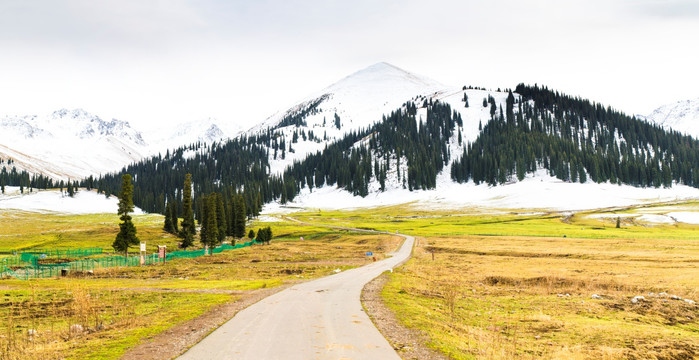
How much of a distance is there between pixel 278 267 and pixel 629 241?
205 ft

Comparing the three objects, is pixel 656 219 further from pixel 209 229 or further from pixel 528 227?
pixel 209 229

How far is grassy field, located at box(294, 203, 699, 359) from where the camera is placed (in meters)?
17.9

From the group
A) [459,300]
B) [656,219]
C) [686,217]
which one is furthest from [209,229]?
[686,217]

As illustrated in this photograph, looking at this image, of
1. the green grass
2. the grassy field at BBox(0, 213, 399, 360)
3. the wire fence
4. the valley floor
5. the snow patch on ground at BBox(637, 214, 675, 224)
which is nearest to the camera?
the grassy field at BBox(0, 213, 399, 360)

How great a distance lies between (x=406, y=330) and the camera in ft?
63.2

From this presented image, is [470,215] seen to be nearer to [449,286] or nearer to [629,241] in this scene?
[629,241]

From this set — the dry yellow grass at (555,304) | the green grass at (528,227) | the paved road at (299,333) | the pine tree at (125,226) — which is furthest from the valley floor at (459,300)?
the green grass at (528,227)

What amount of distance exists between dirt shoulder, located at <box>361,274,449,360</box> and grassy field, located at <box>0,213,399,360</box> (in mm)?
10094

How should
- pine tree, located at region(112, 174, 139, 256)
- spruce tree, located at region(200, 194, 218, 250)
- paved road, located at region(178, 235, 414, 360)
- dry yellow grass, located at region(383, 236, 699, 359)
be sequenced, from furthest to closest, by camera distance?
spruce tree, located at region(200, 194, 218, 250)
pine tree, located at region(112, 174, 139, 256)
dry yellow grass, located at region(383, 236, 699, 359)
paved road, located at region(178, 235, 414, 360)

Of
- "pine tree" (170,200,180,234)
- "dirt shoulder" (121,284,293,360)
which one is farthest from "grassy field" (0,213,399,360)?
"pine tree" (170,200,180,234)

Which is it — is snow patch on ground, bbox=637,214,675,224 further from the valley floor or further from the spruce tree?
the spruce tree

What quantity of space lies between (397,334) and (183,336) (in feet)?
31.2

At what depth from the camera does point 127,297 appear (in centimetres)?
3120

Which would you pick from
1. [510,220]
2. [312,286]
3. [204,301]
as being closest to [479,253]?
[312,286]
